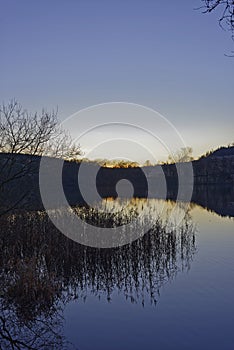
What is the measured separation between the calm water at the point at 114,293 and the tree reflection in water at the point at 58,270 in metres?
0.02

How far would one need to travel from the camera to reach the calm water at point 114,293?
6.60 meters

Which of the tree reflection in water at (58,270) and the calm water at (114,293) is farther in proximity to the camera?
the tree reflection in water at (58,270)

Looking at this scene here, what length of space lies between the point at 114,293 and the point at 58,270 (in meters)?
1.99

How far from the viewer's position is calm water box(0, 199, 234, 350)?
6597mm

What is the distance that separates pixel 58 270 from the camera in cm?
1010

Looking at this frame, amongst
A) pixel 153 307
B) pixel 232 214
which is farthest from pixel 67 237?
pixel 232 214

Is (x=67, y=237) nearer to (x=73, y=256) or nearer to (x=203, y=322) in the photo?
(x=73, y=256)

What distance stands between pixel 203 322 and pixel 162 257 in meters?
4.54

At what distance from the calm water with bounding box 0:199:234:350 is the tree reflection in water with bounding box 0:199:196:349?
2 centimetres

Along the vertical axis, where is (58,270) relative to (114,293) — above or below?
above

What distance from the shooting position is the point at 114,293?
8945 mm

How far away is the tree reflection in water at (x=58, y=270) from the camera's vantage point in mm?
7089

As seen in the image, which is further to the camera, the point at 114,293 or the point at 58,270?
the point at 58,270

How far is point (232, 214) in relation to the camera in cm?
2583
